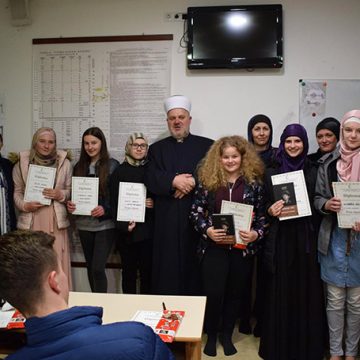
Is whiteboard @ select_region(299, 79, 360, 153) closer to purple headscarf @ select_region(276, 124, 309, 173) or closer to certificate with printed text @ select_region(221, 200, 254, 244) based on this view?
purple headscarf @ select_region(276, 124, 309, 173)

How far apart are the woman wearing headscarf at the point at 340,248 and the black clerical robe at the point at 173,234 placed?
0.97 m

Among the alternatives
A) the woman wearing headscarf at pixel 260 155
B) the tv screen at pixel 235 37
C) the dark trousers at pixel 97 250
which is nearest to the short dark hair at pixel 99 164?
the dark trousers at pixel 97 250

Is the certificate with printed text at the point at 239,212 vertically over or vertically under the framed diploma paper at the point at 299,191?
under

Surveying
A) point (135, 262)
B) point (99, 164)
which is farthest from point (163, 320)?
point (99, 164)

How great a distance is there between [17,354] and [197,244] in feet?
7.23

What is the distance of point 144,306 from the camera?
6.18 feet

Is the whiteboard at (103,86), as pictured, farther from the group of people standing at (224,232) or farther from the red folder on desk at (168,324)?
the red folder on desk at (168,324)

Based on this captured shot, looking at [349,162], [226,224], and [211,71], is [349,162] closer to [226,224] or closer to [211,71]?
[226,224]

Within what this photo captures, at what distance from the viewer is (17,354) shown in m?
0.97

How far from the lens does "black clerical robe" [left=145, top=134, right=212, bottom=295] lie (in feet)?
10.0

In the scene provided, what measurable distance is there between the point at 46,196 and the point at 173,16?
75.7 inches

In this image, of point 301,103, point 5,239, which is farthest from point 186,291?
point 5,239

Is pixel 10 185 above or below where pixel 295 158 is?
below

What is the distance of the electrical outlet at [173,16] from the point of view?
11.7ft
